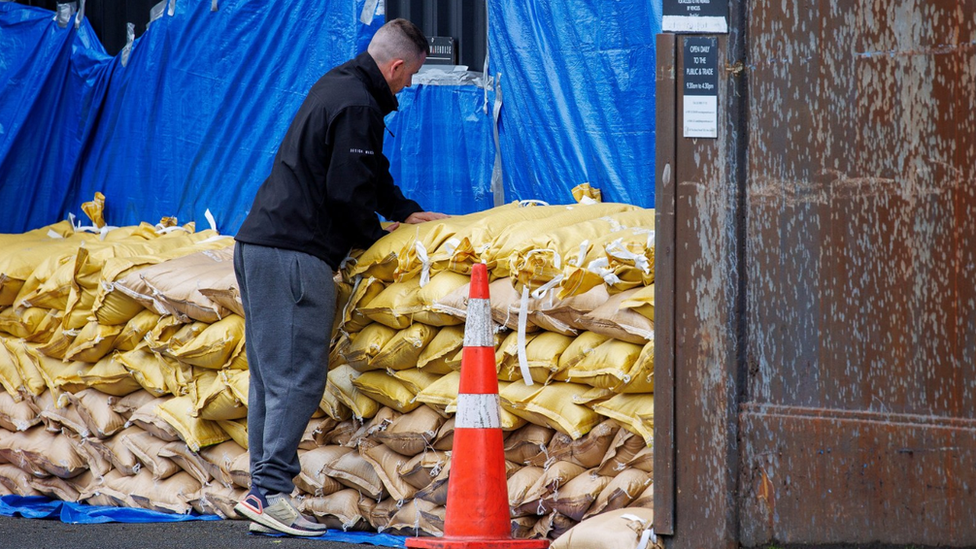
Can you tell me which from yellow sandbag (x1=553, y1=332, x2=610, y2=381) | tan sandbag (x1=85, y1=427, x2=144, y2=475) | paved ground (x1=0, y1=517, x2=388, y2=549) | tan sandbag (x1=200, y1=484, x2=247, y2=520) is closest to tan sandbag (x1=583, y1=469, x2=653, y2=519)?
yellow sandbag (x1=553, y1=332, x2=610, y2=381)

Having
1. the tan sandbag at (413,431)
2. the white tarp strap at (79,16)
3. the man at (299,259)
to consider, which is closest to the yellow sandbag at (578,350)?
the tan sandbag at (413,431)

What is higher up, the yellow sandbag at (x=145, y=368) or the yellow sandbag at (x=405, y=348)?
the yellow sandbag at (x=405, y=348)

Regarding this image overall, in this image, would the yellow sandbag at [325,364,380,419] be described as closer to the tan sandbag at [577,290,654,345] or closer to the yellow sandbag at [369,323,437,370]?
the yellow sandbag at [369,323,437,370]

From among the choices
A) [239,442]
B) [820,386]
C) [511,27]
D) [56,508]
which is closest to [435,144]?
[511,27]

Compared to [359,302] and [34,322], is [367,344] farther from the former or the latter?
[34,322]

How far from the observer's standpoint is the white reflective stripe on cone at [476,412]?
3803mm

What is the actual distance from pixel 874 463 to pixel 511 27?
3.06 m

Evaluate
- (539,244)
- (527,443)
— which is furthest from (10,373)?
(539,244)

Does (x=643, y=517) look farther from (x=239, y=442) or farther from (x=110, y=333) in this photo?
(x=110, y=333)

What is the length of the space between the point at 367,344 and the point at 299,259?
439 millimetres

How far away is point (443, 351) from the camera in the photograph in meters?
4.34

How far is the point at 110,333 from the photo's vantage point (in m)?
5.28

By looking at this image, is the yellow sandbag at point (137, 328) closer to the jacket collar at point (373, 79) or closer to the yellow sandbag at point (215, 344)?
the yellow sandbag at point (215, 344)

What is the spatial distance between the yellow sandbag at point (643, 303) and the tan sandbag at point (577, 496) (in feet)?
2.03
